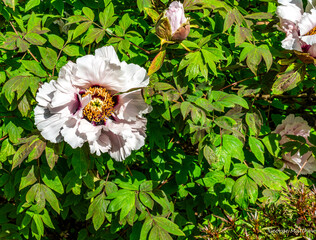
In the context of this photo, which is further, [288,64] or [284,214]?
[288,64]

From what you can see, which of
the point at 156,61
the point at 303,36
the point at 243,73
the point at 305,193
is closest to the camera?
the point at 305,193

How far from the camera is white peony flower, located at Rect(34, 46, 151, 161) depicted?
1.51 metres

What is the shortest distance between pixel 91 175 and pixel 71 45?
672 millimetres

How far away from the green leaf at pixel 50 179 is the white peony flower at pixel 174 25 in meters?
0.87

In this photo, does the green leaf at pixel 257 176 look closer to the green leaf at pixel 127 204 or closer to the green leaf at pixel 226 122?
the green leaf at pixel 226 122

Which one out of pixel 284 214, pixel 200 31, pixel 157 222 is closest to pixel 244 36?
pixel 200 31

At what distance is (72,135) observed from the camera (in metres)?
1.50

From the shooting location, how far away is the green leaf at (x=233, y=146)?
5.64 feet

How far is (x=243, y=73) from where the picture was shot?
2.18 m

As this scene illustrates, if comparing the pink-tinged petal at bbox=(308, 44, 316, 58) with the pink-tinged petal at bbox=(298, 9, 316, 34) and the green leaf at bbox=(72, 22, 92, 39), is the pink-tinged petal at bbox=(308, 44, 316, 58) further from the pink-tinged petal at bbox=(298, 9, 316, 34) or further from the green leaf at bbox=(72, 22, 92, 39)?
the green leaf at bbox=(72, 22, 92, 39)

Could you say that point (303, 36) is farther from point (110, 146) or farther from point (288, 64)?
point (110, 146)

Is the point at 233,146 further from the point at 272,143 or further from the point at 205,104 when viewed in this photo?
the point at 272,143

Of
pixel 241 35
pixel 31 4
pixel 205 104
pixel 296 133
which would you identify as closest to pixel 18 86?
pixel 31 4

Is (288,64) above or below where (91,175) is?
above
